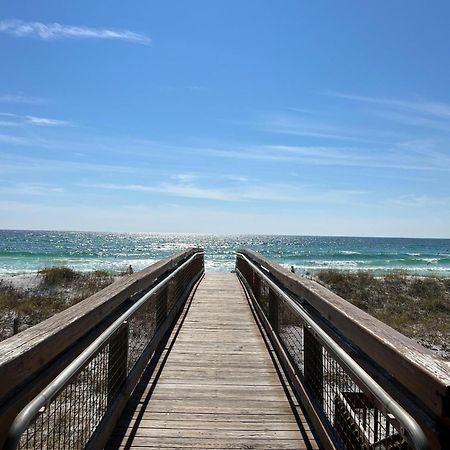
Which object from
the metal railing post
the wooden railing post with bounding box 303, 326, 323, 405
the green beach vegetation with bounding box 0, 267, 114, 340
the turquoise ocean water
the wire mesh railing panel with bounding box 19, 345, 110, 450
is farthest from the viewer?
the turquoise ocean water

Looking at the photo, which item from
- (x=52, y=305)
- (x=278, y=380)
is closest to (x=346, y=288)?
(x=52, y=305)

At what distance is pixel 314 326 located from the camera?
10.5ft

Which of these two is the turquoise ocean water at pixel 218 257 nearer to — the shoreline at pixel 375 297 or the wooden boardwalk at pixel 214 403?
the shoreline at pixel 375 297

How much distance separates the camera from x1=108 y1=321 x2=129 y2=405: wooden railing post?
11.5ft

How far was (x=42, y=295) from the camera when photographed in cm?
1755

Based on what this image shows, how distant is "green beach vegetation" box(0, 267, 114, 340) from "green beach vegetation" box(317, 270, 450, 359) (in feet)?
33.1

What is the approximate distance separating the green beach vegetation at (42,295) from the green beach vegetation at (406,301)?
33.1ft

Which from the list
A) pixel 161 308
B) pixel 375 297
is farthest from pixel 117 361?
pixel 375 297

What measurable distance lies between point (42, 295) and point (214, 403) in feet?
50.7

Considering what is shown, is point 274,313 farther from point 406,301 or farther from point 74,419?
point 406,301

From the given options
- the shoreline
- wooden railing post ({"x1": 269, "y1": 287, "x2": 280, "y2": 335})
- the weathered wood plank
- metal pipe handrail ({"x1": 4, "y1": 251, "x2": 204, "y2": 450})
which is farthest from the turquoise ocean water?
metal pipe handrail ({"x1": 4, "y1": 251, "x2": 204, "y2": 450})

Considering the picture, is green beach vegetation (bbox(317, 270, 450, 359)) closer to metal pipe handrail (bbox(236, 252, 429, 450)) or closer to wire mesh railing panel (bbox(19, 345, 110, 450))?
wire mesh railing panel (bbox(19, 345, 110, 450))

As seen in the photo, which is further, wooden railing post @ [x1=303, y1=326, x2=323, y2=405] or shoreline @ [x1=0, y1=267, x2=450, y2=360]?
shoreline @ [x1=0, y1=267, x2=450, y2=360]

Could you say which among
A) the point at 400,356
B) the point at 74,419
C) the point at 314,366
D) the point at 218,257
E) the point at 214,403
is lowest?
the point at 218,257
